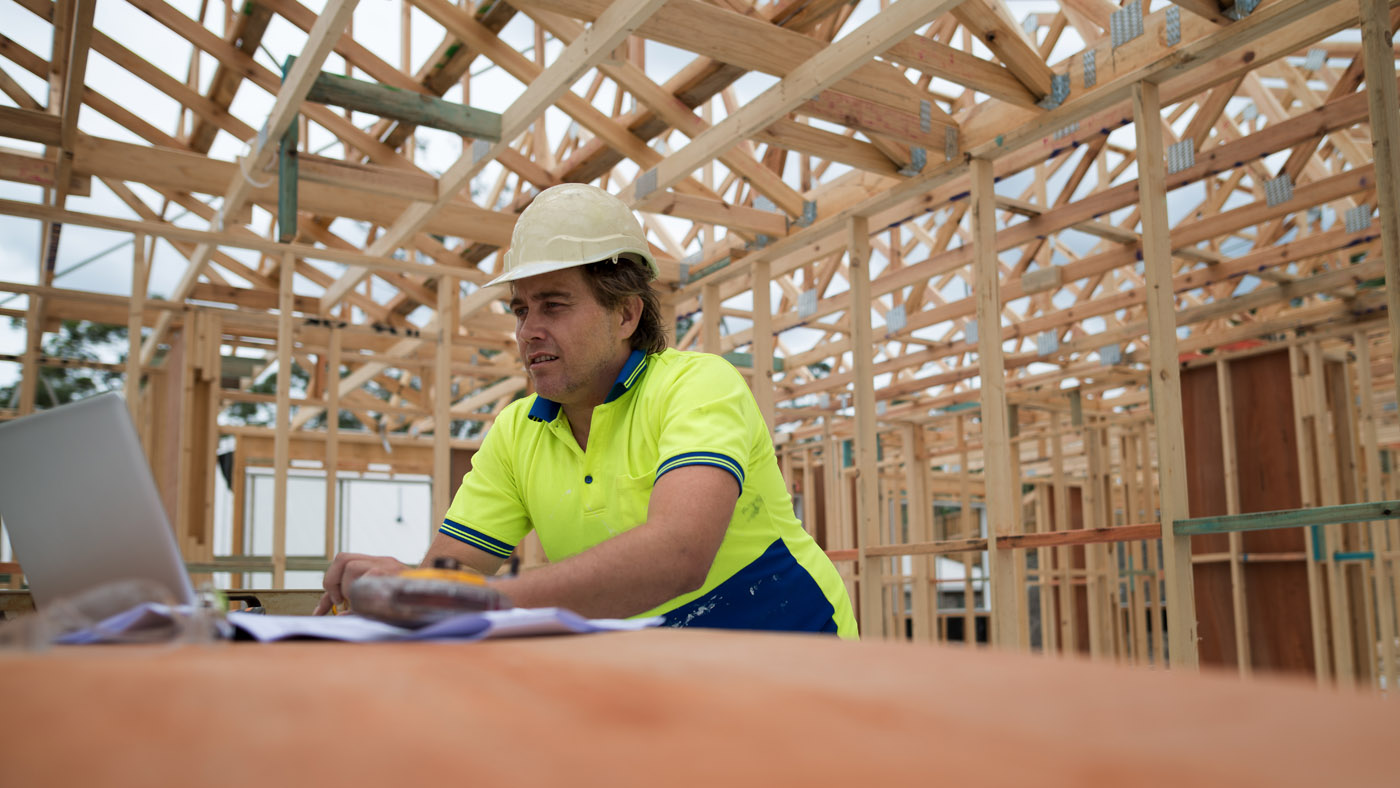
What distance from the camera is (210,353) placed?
838cm

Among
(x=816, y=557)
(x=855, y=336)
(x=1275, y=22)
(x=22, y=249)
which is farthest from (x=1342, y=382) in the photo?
(x=22, y=249)

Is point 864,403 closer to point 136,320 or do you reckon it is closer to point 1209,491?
point 136,320

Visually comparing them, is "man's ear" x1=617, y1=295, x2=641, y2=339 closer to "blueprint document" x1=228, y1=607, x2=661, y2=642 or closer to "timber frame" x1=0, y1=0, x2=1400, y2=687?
"blueprint document" x1=228, y1=607, x2=661, y2=642

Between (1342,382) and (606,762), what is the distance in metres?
10.7

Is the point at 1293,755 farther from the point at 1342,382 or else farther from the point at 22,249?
the point at 22,249

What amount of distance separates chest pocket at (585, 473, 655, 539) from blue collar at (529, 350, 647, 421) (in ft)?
0.70

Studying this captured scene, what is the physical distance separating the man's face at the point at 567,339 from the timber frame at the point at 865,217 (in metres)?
2.08

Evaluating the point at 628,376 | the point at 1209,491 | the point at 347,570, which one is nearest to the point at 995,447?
the point at 628,376

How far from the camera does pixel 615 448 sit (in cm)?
243

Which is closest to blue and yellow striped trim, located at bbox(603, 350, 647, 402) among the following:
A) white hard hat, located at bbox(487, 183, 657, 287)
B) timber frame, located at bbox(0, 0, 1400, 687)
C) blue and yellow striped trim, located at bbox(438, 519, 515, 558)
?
white hard hat, located at bbox(487, 183, 657, 287)

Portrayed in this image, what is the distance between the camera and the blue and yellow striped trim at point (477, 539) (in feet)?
8.40

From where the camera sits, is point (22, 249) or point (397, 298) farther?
point (22, 249)

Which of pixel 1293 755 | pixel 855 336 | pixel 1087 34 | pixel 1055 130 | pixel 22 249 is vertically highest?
pixel 22 249

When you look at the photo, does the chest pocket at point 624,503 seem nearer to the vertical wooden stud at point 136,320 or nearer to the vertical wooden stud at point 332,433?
the vertical wooden stud at point 136,320
